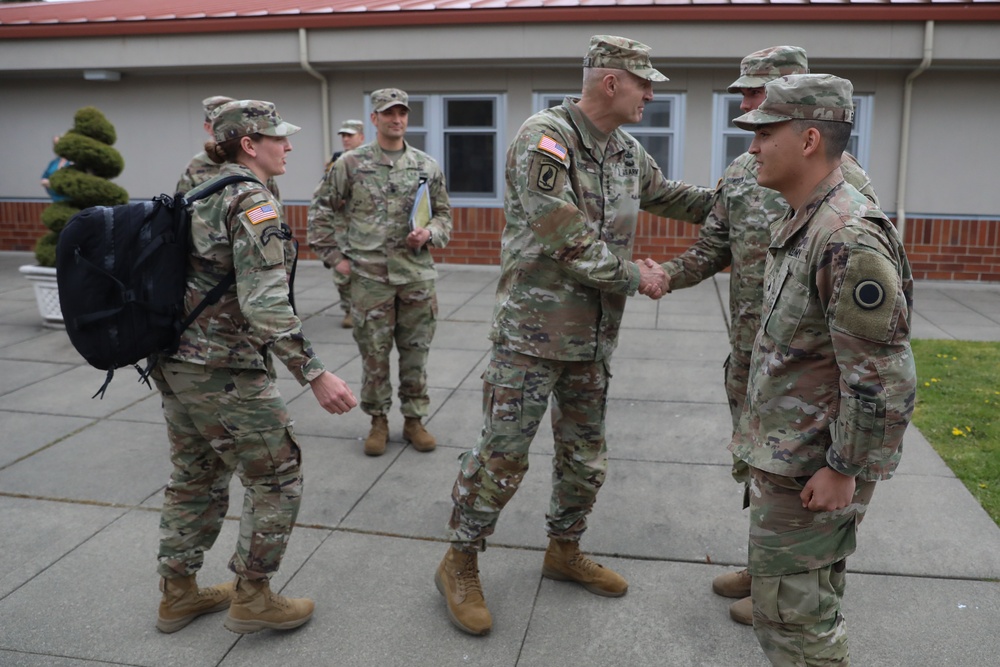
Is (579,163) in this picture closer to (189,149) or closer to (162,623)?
(162,623)

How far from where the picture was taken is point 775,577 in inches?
96.9

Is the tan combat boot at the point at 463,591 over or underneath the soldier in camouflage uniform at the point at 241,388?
underneath

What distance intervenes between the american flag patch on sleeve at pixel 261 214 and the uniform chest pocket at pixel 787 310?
172cm

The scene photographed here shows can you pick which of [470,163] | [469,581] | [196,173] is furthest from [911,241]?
[469,581]

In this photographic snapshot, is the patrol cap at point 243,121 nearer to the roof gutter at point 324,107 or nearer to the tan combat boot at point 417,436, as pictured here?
the tan combat boot at point 417,436

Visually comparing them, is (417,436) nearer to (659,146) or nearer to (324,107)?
(659,146)

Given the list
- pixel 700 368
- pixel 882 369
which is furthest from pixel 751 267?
pixel 700 368

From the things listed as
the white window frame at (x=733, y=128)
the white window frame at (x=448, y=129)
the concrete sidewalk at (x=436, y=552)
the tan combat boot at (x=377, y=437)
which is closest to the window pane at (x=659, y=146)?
the white window frame at (x=733, y=128)

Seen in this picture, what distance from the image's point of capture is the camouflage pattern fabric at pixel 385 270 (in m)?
5.34

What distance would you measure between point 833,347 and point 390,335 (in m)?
3.54

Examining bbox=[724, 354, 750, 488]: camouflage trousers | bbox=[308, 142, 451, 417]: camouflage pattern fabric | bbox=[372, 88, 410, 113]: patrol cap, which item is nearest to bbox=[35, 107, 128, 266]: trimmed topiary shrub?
bbox=[308, 142, 451, 417]: camouflage pattern fabric

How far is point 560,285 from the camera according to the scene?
3.34m

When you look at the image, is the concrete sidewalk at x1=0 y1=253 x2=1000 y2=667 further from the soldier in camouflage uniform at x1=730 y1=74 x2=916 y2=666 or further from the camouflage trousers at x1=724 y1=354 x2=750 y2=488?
the soldier in camouflage uniform at x1=730 y1=74 x2=916 y2=666

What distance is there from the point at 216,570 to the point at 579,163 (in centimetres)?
241
